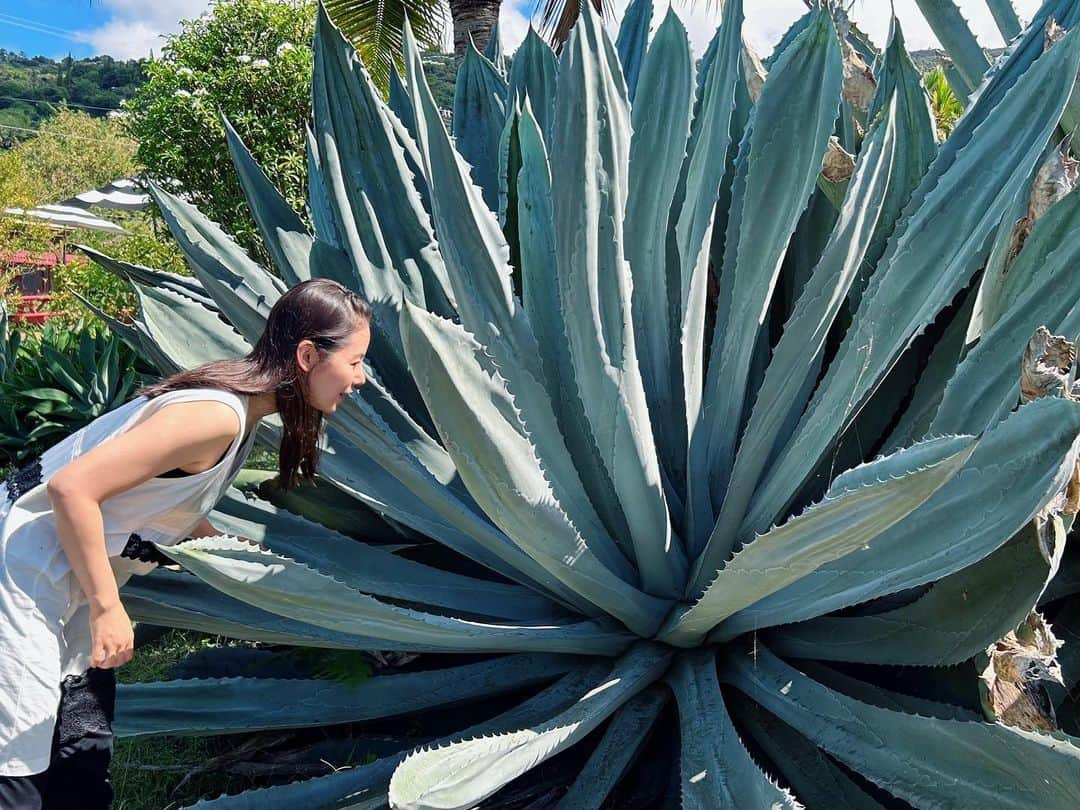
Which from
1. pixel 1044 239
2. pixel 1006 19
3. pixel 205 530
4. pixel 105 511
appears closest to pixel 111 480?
pixel 105 511

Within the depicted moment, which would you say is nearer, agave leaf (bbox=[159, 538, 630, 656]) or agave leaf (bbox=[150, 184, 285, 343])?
agave leaf (bbox=[159, 538, 630, 656])

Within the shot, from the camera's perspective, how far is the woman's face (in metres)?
1.57

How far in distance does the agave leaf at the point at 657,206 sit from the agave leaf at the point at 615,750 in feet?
1.43

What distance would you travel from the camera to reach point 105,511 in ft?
5.03

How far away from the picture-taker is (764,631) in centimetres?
178

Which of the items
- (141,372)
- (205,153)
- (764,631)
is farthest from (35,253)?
(764,631)

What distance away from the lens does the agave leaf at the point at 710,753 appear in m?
1.38

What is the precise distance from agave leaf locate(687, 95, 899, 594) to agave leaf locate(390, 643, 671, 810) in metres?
0.18

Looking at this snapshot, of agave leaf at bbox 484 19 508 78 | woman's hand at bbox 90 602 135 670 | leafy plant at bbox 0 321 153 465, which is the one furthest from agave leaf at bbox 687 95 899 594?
leafy plant at bbox 0 321 153 465

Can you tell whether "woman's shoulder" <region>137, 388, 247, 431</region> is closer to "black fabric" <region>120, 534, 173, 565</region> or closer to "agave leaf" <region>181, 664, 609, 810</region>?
"black fabric" <region>120, 534, 173, 565</region>

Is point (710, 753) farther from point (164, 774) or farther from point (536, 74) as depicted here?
point (536, 74)

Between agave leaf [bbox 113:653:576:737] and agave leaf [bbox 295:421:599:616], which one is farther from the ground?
agave leaf [bbox 295:421:599:616]

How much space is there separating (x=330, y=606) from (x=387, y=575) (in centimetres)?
41

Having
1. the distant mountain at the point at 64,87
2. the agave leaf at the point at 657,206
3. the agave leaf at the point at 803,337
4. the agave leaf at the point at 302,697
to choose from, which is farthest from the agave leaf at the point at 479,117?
the distant mountain at the point at 64,87
